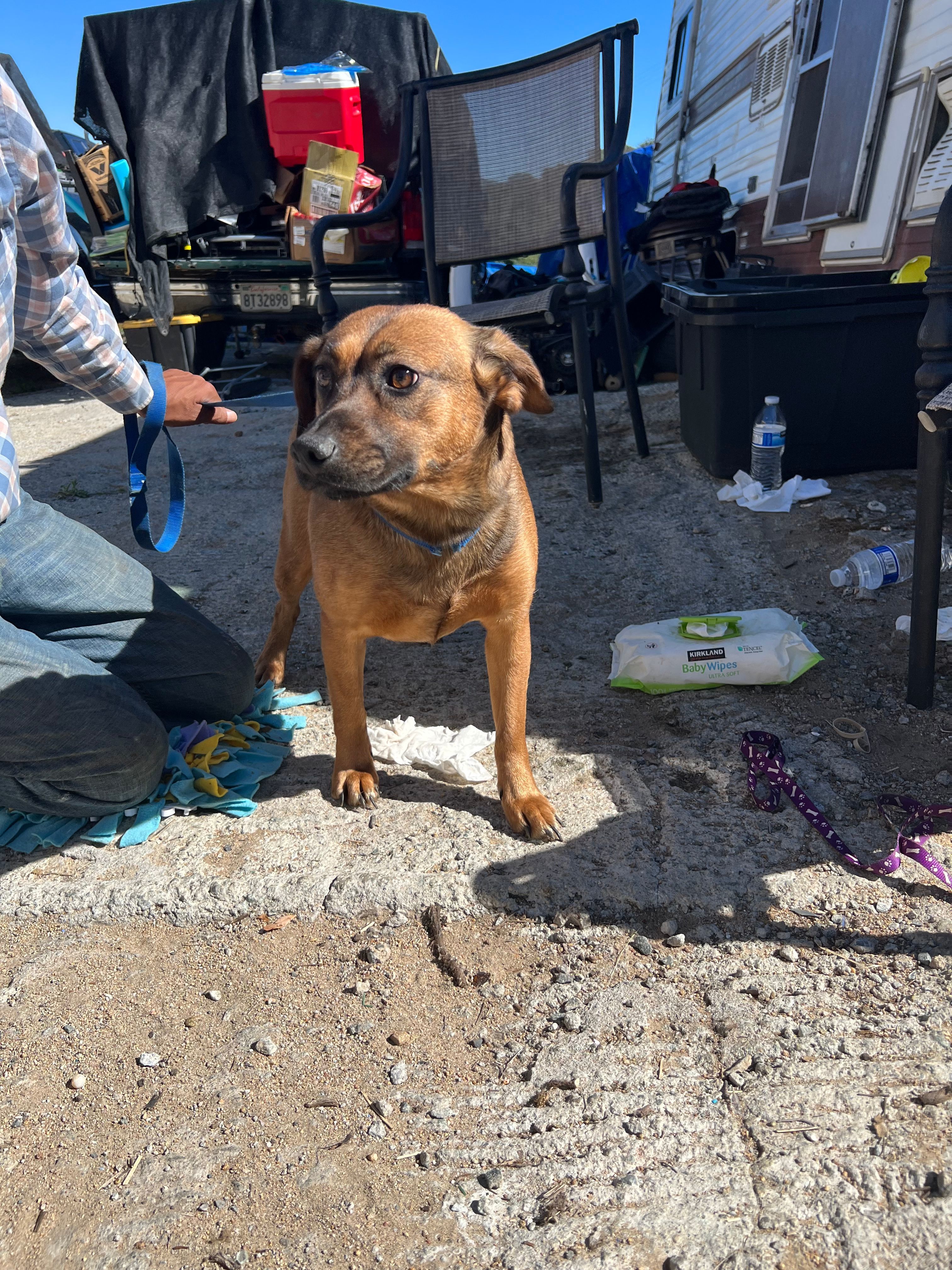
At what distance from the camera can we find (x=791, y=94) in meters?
7.74

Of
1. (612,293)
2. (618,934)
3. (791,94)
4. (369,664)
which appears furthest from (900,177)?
(618,934)

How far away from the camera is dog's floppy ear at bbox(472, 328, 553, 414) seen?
7.61 ft

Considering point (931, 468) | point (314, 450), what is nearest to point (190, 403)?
point (314, 450)

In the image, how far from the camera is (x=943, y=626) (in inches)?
117

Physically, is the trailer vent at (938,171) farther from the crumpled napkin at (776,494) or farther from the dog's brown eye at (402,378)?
the dog's brown eye at (402,378)

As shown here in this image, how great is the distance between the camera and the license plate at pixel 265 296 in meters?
7.97

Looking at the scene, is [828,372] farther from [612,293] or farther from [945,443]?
[945,443]

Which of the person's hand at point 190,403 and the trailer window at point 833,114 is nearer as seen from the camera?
the person's hand at point 190,403

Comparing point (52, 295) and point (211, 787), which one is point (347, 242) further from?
point (211, 787)

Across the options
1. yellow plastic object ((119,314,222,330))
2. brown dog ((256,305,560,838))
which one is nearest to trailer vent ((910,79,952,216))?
brown dog ((256,305,560,838))

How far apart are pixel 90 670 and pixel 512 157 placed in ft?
13.5

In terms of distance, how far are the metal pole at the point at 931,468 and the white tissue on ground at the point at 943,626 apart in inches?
7.5

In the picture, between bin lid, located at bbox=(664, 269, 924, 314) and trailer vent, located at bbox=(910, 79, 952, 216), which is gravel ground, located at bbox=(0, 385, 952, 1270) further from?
trailer vent, located at bbox=(910, 79, 952, 216)

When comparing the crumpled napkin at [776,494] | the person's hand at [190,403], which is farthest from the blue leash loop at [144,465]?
the crumpled napkin at [776,494]
